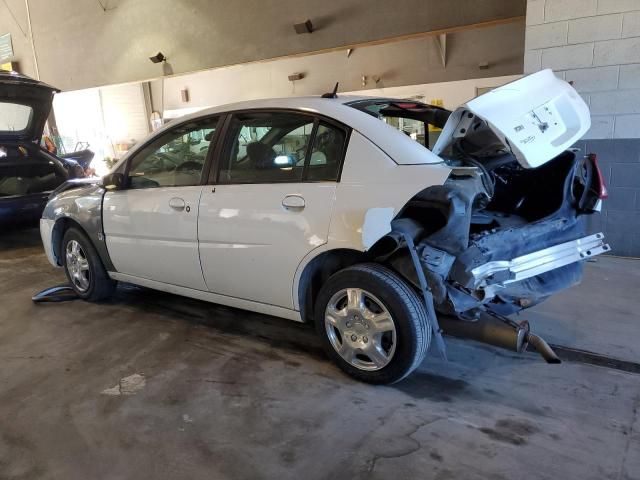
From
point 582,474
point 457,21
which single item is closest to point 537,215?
point 582,474

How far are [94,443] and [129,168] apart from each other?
83.2 inches

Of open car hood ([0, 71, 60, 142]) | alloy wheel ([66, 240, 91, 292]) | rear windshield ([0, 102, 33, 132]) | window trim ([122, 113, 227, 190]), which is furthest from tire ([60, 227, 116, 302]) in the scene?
rear windshield ([0, 102, 33, 132])

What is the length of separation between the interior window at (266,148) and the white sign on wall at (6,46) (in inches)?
518

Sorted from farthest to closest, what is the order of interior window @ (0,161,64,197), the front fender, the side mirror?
interior window @ (0,161,64,197) < the front fender < the side mirror

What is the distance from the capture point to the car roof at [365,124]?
2.48 meters

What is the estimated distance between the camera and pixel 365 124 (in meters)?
2.61

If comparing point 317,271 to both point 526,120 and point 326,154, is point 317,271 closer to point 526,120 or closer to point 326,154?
point 326,154

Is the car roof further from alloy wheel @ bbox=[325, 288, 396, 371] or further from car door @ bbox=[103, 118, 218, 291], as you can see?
alloy wheel @ bbox=[325, 288, 396, 371]

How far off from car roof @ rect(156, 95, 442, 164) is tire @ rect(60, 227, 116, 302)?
205cm

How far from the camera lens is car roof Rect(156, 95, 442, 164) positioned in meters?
2.48

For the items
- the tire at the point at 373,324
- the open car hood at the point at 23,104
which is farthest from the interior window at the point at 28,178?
the tire at the point at 373,324

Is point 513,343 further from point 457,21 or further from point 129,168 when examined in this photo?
point 457,21

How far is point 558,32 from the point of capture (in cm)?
479

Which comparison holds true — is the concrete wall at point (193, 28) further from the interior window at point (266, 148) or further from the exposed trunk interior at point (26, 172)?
the interior window at point (266, 148)
